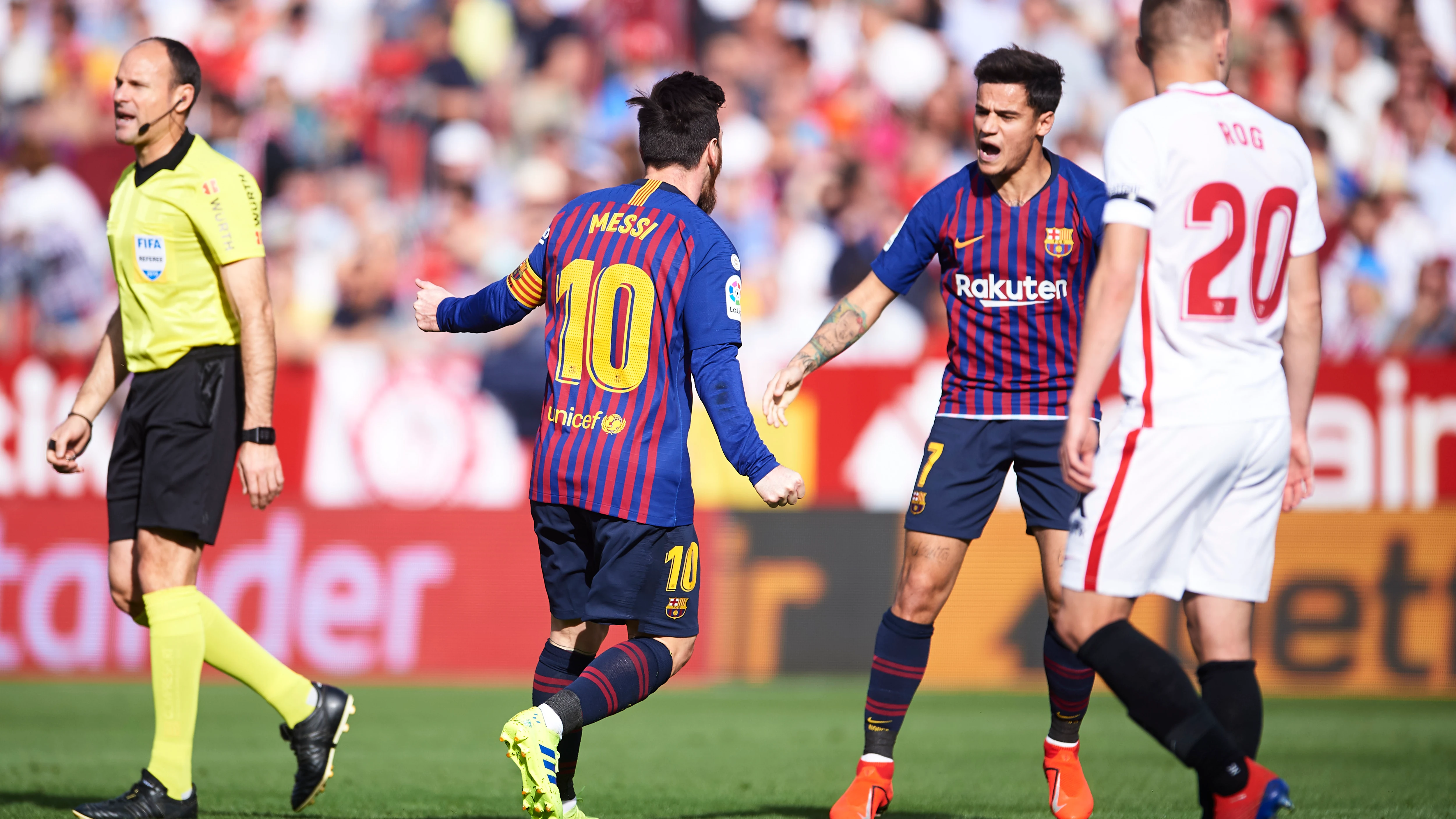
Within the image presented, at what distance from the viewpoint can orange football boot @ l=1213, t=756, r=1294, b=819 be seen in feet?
11.8

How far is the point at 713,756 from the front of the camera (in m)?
7.05

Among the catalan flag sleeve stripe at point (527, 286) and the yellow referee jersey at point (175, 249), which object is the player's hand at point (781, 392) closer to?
the catalan flag sleeve stripe at point (527, 286)

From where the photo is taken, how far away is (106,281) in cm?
1246

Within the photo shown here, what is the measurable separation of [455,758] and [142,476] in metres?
2.52

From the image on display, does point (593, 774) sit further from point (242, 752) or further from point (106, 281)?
point (106, 281)

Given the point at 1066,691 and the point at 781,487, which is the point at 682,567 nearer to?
the point at 781,487

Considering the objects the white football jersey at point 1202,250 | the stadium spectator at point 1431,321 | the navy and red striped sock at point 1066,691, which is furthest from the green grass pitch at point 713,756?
the stadium spectator at point 1431,321

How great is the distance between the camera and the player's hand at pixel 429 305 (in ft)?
16.3

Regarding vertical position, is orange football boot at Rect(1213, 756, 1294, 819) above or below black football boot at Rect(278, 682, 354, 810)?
above

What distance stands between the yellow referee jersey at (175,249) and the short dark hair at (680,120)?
1.41 metres

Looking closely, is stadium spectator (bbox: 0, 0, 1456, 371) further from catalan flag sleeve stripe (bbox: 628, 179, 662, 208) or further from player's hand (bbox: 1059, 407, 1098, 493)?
player's hand (bbox: 1059, 407, 1098, 493)

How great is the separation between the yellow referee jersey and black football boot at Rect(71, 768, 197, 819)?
1.37 metres

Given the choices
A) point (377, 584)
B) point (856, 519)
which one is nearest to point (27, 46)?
point (377, 584)

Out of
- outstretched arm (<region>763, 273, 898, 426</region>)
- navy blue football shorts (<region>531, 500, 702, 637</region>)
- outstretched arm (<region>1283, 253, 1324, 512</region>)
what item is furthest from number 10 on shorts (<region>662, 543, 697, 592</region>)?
outstretched arm (<region>1283, 253, 1324, 512</region>)
